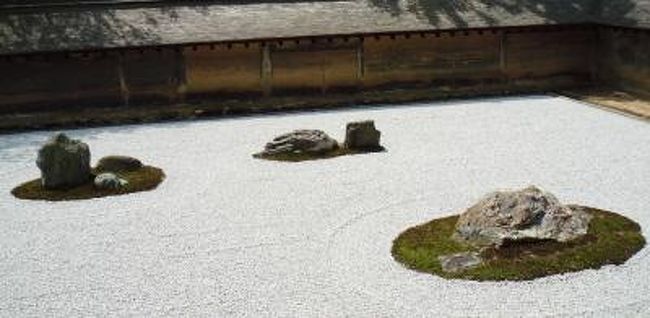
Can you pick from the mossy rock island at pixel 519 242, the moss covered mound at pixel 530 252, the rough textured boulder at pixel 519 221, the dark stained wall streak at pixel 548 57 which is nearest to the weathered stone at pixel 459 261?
the mossy rock island at pixel 519 242

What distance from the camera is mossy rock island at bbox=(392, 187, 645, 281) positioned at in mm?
12203

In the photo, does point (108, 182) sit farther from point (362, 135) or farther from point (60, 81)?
point (60, 81)

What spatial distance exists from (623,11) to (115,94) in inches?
827

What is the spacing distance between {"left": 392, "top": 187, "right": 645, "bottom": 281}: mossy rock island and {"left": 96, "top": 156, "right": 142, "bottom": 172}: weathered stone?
9.34 meters

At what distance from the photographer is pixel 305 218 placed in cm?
1539

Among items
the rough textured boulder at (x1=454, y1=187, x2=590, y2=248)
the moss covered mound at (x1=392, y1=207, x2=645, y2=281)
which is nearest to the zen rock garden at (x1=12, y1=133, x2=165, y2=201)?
the moss covered mound at (x1=392, y1=207, x2=645, y2=281)

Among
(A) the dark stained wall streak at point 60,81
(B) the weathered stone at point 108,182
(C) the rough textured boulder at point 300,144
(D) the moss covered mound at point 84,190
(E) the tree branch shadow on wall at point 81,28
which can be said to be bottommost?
(D) the moss covered mound at point 84,190

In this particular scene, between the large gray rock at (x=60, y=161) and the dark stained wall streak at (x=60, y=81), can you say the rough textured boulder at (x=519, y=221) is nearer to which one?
the large gray rock at (x=60, y=161)

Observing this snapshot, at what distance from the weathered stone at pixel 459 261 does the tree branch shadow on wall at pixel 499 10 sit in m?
17.9

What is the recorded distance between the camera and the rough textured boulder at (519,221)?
42.6ft

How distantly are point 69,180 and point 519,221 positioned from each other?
11.9 m

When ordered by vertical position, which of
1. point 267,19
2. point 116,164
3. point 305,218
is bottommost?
point 305,218

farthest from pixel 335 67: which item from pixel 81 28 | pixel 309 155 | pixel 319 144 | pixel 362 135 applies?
pixel 81 28

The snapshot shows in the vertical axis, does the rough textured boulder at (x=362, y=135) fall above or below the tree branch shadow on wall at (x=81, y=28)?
below
